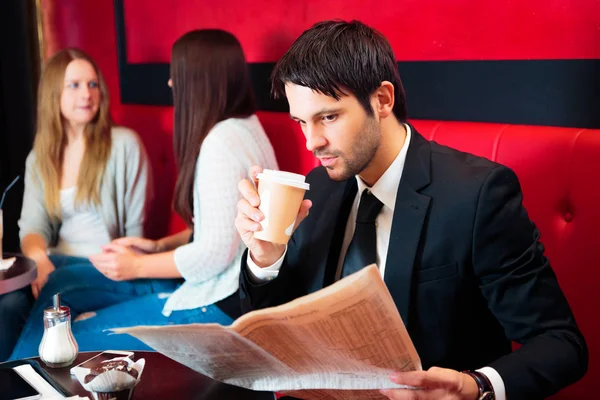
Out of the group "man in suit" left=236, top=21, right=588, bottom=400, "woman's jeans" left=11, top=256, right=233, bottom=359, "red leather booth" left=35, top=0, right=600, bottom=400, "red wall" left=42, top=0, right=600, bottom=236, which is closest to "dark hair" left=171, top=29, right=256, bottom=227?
"red wall" left=42, top=0, right=600, bottom=236

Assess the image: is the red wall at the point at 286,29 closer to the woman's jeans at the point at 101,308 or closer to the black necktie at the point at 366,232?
the woman's jeans at the point at 101,308

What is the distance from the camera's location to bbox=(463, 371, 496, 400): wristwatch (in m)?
1.05

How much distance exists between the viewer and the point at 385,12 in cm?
209

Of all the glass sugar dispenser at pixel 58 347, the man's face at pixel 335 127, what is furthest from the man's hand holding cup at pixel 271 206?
the glass sugar dispenser at pixel 58 347

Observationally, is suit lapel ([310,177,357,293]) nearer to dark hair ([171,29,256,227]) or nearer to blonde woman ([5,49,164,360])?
dark hair ([171,29,256,227])

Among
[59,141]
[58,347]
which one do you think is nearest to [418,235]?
[58,347]

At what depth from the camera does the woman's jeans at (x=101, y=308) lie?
1.92 m

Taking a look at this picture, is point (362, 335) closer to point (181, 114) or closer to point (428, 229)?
point (428, 229)

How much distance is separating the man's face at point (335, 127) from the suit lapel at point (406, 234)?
10 cm

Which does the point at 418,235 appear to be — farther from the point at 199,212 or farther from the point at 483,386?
the point at 199,212

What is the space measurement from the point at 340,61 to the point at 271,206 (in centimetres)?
30

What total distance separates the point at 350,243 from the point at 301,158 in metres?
0.91

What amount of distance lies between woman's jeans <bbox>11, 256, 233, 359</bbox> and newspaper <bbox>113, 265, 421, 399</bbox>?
87cm

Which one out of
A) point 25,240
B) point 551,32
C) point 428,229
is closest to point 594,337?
point 428,229
